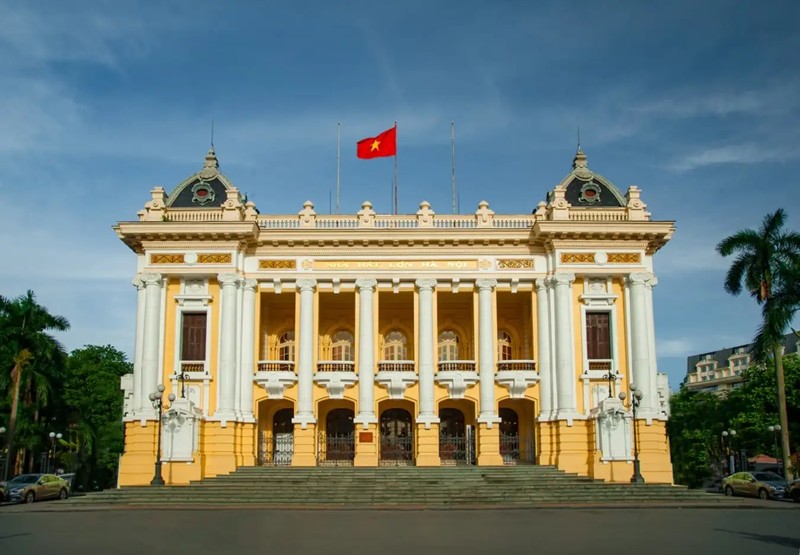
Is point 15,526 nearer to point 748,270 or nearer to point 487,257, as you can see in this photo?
point 487,257

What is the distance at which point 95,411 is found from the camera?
59.7 metres

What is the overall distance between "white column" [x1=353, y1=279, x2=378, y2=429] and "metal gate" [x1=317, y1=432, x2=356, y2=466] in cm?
130

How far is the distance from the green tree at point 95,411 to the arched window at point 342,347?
80.3ft

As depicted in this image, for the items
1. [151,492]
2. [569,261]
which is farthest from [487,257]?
[151,492]

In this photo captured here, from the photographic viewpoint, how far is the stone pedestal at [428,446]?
3603 centimetres

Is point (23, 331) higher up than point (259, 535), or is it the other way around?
point (23, 331)

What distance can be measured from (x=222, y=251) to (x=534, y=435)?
16.0 metres

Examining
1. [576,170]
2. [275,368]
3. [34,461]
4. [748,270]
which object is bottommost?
[34,461]

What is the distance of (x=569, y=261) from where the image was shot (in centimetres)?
3706

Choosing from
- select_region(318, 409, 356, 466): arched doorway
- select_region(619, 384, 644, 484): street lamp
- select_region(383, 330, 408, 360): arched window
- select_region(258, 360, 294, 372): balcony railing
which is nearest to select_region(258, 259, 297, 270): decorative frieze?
select_region(258, 360, 294, 372): balcony railing

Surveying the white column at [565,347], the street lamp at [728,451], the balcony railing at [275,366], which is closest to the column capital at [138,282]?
the balcony railing at [275,366]

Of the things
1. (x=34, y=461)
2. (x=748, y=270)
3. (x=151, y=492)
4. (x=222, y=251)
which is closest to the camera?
(x=151, y=492)

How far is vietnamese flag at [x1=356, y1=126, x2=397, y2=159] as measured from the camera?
130 ft

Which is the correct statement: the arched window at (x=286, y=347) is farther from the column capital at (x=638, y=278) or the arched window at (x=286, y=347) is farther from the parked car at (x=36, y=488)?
the column capital at (x=638, y=278)
